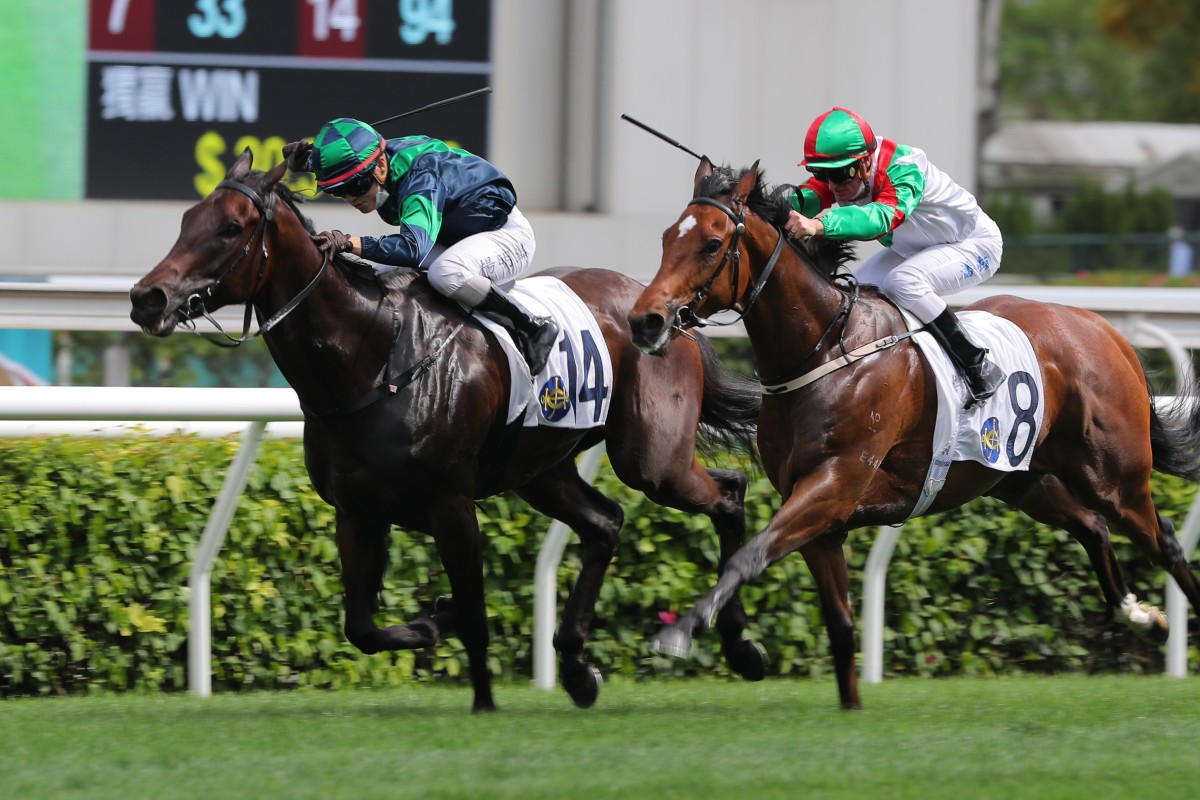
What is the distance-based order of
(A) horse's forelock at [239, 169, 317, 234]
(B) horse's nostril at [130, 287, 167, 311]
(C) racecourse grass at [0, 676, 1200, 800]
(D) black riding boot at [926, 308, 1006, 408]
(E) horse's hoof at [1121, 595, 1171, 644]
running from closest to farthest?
(C) racecourse grass at [0, 676, 1200, 800] < (B) horse's nostril at [130, 287, 167, 311] < (A) horse's forelock at [239, 169, 317, 234] < (D) black riding boot at [926, 308, 1006, 408] < (E) horse's hoof at [1121, 595, 1171, 644]

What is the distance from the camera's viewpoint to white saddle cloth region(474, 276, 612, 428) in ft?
15.0

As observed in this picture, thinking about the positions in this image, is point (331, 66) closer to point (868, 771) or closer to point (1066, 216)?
point (868, 771)

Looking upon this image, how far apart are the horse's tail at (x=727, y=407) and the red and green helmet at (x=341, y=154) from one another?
1268 millimetres

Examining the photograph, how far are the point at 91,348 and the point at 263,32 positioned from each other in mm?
1609

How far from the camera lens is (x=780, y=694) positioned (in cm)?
500

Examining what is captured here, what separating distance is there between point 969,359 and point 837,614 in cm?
73

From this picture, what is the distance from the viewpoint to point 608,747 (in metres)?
3.84

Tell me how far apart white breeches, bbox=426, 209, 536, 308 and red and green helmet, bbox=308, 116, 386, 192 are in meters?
0.33

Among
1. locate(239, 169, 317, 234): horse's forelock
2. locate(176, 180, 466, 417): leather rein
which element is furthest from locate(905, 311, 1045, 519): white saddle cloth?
locate(239, 169, 317, 234): horse's forelock

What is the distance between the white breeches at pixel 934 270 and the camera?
15.1ft

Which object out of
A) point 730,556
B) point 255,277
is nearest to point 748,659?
point 730,556

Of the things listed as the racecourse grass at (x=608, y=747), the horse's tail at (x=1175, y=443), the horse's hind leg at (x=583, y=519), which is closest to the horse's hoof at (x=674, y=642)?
the racecourse grass at (x=608, y=747)

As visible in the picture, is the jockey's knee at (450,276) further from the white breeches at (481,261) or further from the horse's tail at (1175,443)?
the horse's tail at (1175,443)

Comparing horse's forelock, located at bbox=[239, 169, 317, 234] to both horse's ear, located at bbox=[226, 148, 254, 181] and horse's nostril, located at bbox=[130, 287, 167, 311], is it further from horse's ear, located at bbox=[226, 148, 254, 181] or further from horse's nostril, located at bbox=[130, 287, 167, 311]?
horse's nostril, located at bbox=[130, 287, 167, 311]
